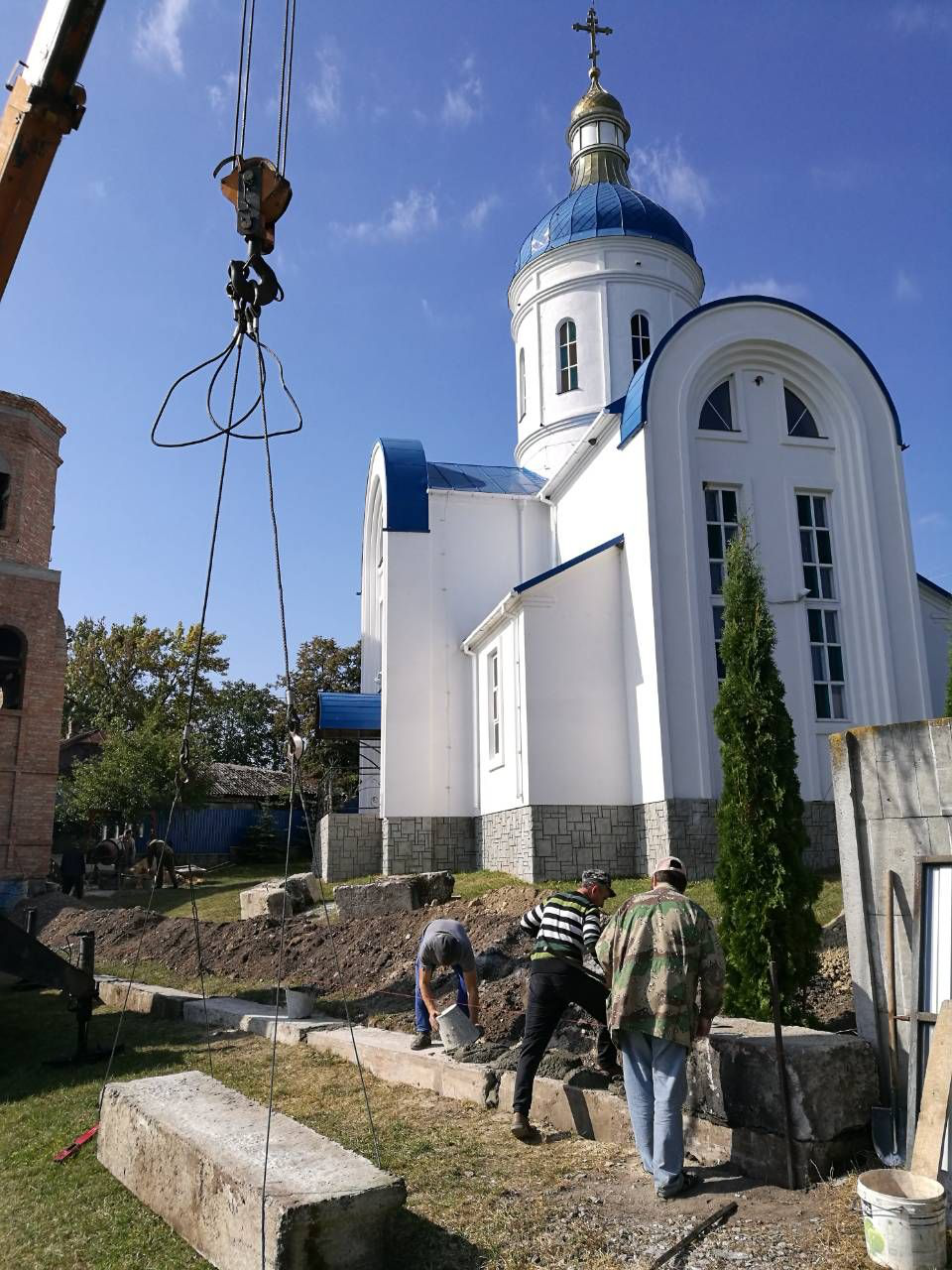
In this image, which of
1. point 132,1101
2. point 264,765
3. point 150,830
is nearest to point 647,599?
point 132,1101

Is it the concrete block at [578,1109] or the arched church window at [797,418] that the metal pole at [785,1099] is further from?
the arched church window at [797,418]

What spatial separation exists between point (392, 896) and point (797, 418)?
10.4 m

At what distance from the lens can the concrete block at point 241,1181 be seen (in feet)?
11.8

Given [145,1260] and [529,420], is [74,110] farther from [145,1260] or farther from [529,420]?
[529,420]

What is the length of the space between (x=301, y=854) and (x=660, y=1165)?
28.2m

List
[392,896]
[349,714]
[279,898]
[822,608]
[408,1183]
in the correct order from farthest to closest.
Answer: [349,714], [822,608], [279,898], [392,896], [408,1183]

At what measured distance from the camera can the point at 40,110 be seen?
639 cm

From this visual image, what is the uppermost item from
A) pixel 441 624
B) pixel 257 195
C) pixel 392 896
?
pixel 441 624

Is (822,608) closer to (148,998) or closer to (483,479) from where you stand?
(483,479)

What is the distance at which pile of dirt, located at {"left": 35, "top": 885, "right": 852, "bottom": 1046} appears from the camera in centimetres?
734

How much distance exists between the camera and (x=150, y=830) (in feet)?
105

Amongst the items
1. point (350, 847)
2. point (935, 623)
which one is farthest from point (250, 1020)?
point (935, 623)

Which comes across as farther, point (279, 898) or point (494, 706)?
point (494, 706)

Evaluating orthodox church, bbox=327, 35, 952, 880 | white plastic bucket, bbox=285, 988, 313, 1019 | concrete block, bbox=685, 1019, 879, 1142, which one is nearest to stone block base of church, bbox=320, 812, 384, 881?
orthodox church, bbox=327, 35, 952, 880
